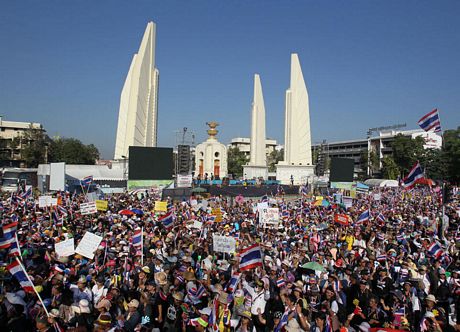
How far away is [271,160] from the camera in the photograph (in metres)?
117

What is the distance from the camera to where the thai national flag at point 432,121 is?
51.8ft

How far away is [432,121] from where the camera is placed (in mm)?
16000

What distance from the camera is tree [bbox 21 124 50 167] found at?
61.0 meters

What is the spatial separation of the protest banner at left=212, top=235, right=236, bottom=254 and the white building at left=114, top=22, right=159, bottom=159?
1302 inches

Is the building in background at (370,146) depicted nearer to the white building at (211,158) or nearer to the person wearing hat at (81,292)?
the white building at (211,158)

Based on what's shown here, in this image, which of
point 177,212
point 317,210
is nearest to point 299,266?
point 177,212

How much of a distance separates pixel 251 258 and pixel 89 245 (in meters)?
3.81

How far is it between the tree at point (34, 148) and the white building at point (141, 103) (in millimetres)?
21174

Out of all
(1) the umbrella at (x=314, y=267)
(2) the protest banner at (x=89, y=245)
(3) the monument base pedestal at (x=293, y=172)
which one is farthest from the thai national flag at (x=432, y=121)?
(3) the monument base pedestal at (x=293, y=172)

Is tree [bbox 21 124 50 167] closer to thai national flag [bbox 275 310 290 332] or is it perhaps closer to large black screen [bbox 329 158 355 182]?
large black screen [bbox 329 158 355 182]

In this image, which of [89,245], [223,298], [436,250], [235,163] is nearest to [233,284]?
[223,298]

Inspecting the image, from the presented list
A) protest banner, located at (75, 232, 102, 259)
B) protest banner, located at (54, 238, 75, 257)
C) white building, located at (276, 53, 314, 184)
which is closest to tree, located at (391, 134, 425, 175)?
white building, located at (276, 53, 314, 184)

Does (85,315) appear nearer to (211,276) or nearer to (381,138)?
(211,276)

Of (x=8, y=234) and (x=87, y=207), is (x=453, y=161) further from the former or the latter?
(x=8, y=234)
